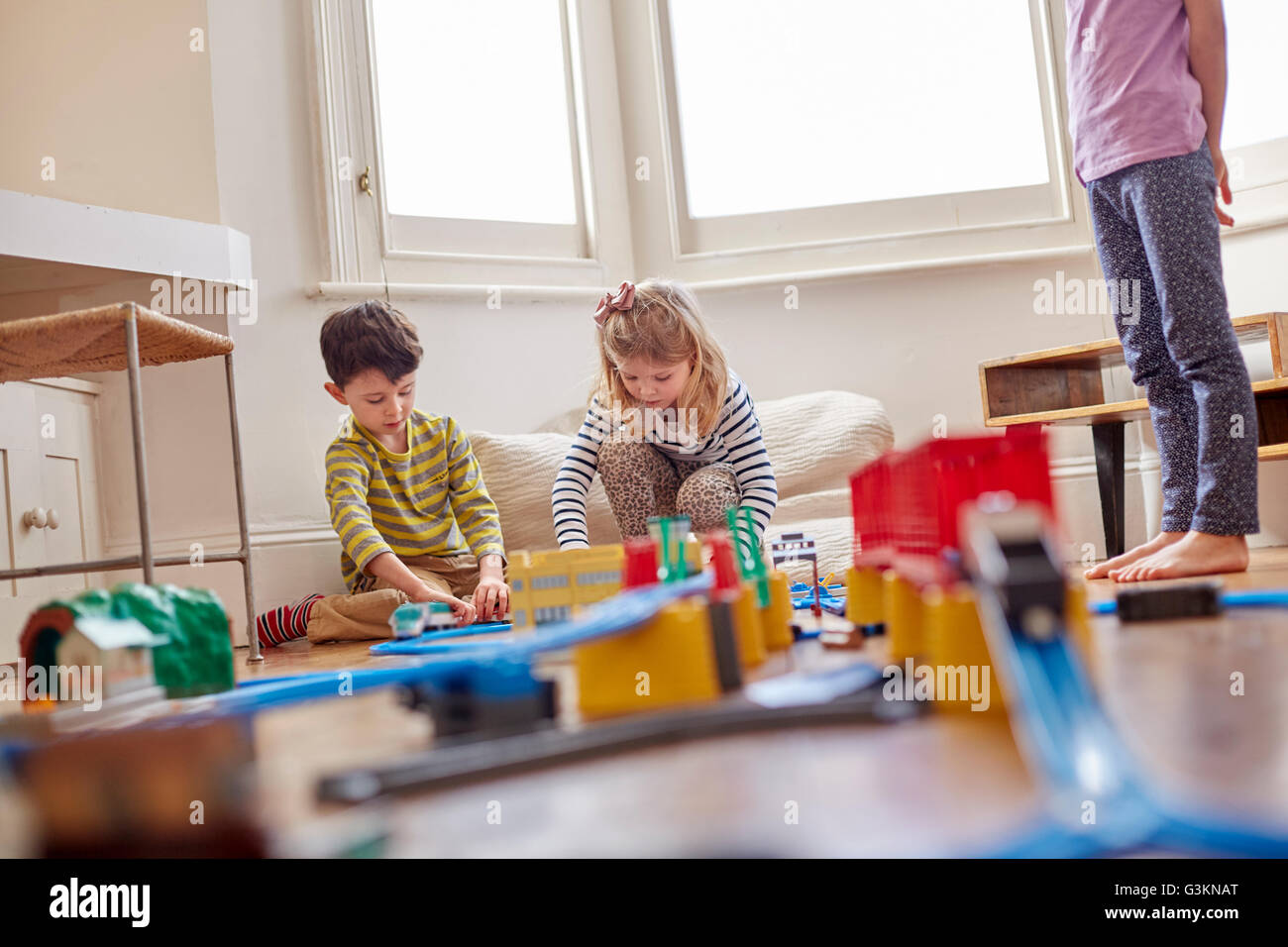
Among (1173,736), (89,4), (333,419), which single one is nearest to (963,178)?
(333,419)

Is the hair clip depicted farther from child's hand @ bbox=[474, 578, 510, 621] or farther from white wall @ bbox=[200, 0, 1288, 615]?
white wall @ bbox=[200, 0, 1288, 615]

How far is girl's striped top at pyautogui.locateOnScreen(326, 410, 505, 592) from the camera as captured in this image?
1756mm

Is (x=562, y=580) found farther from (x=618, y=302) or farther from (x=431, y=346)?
(x=431, y=346)

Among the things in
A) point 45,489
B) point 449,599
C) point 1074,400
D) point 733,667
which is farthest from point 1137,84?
point 45,489

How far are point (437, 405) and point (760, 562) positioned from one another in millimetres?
1398

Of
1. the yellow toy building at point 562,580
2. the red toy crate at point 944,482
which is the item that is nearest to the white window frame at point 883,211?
the yellow toy building at point 562,580

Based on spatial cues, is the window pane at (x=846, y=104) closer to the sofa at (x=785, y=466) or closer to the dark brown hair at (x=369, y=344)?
the sofa at (x=785, y=466)

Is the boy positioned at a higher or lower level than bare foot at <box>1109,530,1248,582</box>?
higher

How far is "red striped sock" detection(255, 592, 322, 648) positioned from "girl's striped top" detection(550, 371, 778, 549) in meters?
0.46

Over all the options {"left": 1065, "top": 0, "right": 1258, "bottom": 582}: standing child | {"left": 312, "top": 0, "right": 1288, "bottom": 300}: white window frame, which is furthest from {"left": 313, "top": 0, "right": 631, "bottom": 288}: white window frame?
{"left": 1065, "top": 0, "right": 1258, "bottom": 582}: standing child

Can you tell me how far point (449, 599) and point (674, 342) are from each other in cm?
52

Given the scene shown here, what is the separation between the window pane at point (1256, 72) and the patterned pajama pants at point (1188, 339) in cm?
107

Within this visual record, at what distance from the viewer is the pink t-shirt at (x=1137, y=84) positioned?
4.16ft
